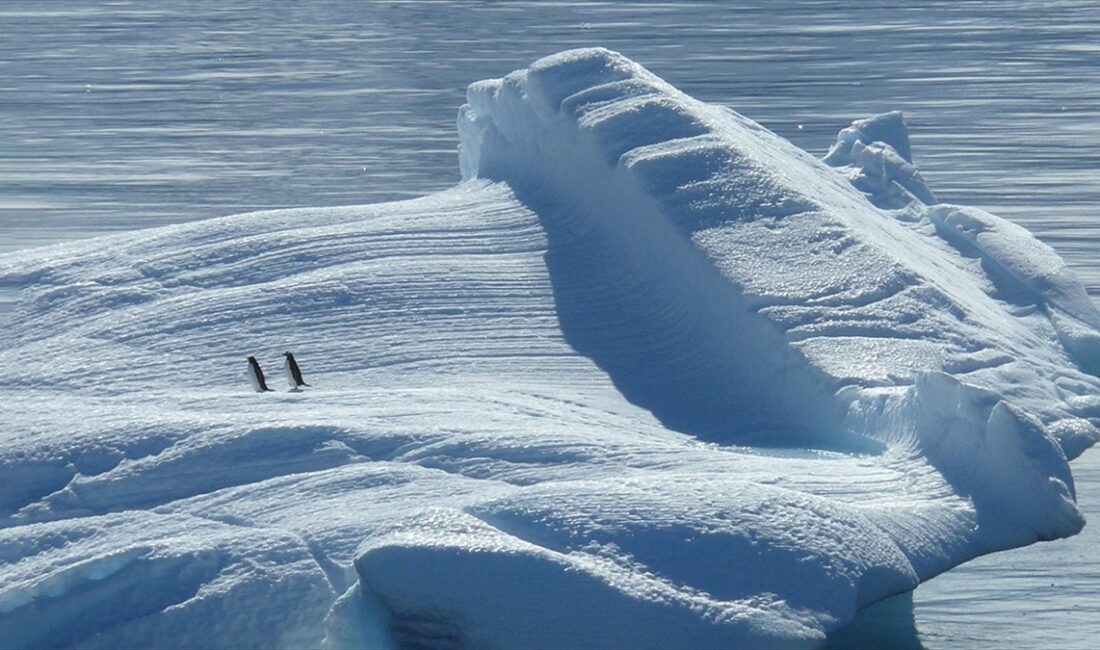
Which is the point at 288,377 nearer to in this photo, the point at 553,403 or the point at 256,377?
the point at 256,377

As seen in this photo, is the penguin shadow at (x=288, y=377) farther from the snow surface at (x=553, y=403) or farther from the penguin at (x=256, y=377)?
the snow surface at (x=553, y=403)

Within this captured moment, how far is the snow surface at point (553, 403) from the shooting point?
488 centimetres

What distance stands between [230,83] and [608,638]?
13976 mm

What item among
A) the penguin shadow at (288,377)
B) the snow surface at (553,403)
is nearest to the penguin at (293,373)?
the penguin shadow at (288,377)

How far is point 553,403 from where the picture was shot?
20.7ft

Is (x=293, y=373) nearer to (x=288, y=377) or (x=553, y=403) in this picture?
(x=288, y=377)

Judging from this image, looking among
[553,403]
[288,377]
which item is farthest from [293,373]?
[553,403]

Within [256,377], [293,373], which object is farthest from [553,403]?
[256,377]

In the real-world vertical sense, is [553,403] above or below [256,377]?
below

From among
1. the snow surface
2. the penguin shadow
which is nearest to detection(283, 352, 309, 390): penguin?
the penguin shadow

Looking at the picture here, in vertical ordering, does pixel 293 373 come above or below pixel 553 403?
above

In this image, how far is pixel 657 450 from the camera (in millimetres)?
5723

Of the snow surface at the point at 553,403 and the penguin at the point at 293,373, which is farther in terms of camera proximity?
the penguin at the point at 293,373

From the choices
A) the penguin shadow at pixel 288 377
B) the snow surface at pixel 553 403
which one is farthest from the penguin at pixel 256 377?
the snow surface at pixel 553 403
